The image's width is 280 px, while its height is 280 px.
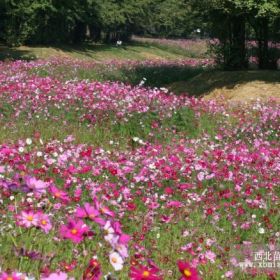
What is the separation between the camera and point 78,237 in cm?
244

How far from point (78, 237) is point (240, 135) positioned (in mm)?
9199

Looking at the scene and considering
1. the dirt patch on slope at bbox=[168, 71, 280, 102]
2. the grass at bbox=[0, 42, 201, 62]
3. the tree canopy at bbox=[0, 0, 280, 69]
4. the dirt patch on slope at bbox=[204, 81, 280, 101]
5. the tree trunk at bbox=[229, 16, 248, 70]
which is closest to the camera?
the dirt patch on slope at bbox=[204, 81, 280, 101]

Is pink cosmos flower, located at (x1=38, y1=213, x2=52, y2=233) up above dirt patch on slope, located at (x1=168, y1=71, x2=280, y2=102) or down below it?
above

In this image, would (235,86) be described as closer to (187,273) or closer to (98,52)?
(187,273)

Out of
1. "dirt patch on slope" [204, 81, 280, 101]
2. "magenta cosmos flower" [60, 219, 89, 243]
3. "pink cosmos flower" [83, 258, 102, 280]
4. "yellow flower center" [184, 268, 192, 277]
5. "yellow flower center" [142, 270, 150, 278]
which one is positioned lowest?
"dirt patch on slope" [204, 81, 280, 101]

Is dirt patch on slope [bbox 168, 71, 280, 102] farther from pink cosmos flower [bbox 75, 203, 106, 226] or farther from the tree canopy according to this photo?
pink cosmos flower [bbox 75, 203, 106, 226]

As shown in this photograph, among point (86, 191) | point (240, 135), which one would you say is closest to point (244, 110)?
point (240, 135)

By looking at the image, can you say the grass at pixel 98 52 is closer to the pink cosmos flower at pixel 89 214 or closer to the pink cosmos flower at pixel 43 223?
the pink cosmos flower at pixel 43 223

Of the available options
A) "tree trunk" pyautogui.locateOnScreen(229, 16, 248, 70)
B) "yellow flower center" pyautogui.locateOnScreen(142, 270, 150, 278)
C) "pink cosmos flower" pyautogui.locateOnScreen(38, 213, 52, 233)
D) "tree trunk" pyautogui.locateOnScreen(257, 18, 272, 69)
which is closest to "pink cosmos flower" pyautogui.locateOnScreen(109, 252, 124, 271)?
"yellow flower center" pyautogui.locateOnScreen(142, 270, 150, 278)

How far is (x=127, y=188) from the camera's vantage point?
20.4ft

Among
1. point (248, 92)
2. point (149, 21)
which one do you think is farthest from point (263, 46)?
point (149, 21)

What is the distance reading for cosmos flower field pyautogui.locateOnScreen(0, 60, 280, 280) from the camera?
10.00ft

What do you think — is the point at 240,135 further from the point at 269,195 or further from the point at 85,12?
the point at 85,12

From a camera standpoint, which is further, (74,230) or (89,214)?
(89,214)
